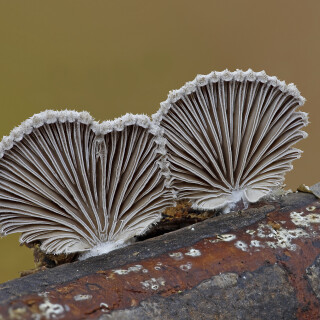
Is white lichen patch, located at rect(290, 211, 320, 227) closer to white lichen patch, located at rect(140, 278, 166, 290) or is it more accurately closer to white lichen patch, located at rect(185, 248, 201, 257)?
white lichen patch, located at rect(185, 248, 201, 257)

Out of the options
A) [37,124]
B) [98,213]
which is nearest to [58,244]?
[98,213]

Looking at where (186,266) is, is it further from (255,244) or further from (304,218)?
(304,218)

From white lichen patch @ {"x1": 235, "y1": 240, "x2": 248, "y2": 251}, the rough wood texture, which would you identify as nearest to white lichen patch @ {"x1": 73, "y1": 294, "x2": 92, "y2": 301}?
the rough wood texture

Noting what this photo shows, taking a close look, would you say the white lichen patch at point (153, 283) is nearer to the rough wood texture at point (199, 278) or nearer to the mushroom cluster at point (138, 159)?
the rough wood texture at point (199, 278)

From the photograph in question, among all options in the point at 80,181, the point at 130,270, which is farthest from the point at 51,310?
the point at 80,181

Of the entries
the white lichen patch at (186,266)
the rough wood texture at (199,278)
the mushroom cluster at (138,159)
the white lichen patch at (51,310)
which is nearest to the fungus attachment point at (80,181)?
the mushroom cluster at (138,159)
